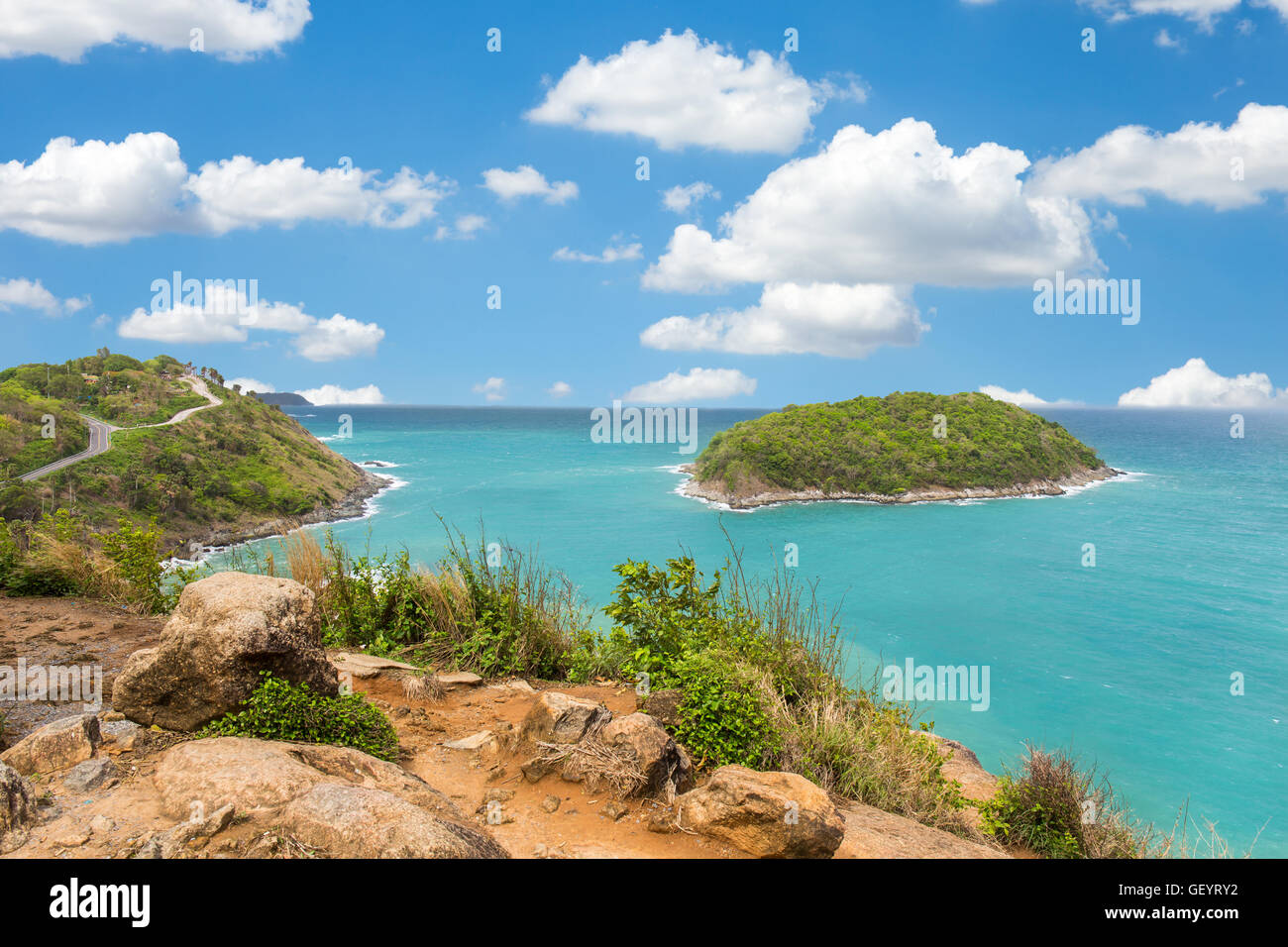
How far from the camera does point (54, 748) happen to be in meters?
4.66

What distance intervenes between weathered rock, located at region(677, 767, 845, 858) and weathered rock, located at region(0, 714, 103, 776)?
4.33m

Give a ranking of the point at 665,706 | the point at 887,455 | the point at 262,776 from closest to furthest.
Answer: the point at 262,776
the point at 665,706
the point at 887,455

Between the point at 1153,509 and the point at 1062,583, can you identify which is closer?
the point at 1062,583

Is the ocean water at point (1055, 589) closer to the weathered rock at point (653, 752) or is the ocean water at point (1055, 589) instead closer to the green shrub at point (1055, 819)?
the green shrub at point (1055, 819)

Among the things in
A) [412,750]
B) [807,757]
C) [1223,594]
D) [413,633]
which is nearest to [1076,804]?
[807,757]

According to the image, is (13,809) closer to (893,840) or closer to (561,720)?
(561,720)

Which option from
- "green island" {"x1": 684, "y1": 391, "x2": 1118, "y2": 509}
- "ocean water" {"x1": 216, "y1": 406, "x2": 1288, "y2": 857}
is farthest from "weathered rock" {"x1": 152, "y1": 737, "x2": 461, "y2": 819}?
"green island" {"x1": 684, "y1": 391, "x2": 1118, "y2": 509}

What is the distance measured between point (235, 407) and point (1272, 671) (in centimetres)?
7773

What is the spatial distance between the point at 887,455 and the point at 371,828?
6897 cm

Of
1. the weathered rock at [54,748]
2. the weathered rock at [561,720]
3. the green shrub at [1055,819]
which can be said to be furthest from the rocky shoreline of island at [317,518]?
the green shrub at [1055,819]

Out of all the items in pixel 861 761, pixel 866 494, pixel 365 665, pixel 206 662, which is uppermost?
pixel 206 662

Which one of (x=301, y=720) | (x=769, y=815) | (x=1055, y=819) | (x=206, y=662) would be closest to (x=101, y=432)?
(x=206, y=662)

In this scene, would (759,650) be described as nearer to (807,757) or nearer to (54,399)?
(807,757)

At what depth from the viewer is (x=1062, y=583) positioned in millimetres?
39438
